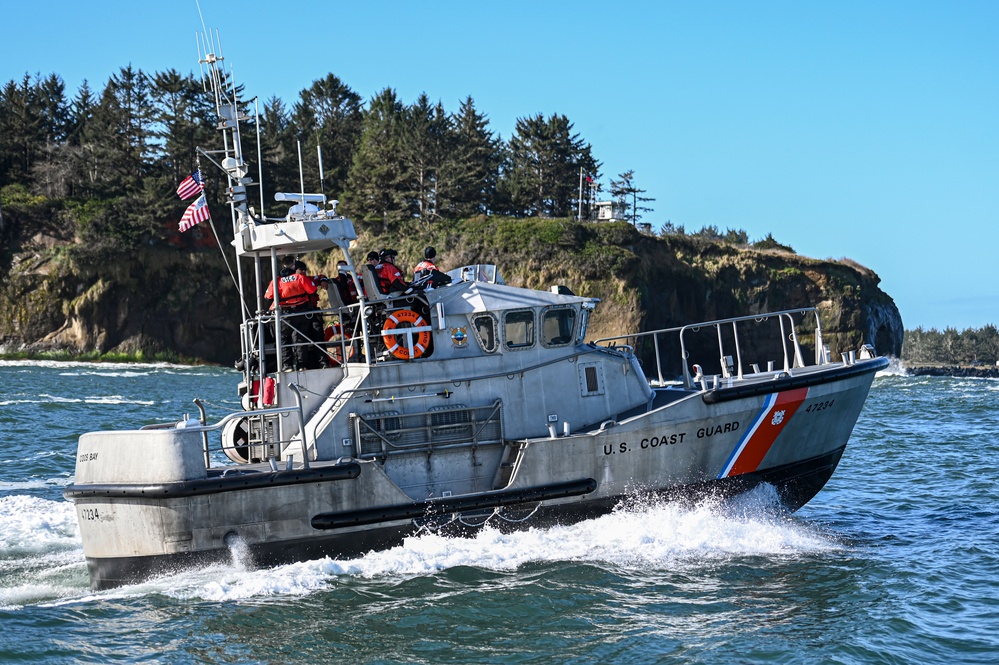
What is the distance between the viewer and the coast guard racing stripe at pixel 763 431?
12344 mm

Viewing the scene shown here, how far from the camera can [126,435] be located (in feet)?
35.7

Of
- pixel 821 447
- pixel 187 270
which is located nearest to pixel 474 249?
pixel 187 270

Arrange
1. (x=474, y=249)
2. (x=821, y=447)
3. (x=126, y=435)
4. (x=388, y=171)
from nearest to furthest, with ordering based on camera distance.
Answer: (x=126, y=435) < (x=821, y=447) < (x=474, y=249) < (x=388, y=171)

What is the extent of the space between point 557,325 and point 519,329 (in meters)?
0.51

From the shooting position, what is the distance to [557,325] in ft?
40.9

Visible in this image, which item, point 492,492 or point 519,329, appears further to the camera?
point 519,329

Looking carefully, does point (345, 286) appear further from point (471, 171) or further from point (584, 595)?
point (471, 171)

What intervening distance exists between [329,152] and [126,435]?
5475 centimetres

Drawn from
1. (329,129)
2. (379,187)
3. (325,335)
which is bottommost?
(325,335)

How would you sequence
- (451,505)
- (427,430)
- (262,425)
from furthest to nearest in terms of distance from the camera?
(262,425) → (427,430) → (451,505)

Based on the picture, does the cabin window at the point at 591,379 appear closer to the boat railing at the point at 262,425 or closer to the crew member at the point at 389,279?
the crew member at the point at 389,279

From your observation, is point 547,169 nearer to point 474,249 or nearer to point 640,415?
point 474,249

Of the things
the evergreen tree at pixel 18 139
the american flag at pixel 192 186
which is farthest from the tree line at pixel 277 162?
the american flag at pixel 192 186

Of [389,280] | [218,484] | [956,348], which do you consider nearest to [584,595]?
[218,484]
